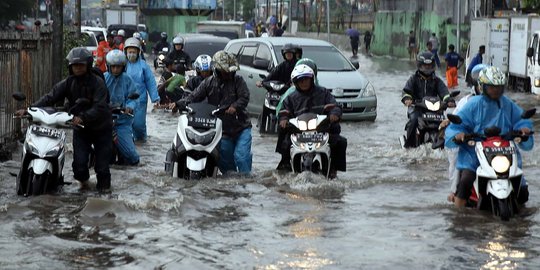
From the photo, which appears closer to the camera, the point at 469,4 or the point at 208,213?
the point at 208,213

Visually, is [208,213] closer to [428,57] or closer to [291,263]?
[291,263]

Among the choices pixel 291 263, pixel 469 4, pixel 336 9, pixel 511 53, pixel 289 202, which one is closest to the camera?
pixel 291 263

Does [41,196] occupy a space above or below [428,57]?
below

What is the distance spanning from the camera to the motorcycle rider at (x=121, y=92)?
14375mm

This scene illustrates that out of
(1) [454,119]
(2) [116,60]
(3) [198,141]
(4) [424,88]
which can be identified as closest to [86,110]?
(3) [198,141]

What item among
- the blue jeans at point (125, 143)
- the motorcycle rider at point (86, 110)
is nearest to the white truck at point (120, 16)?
the blue jeans at point (125, 143)

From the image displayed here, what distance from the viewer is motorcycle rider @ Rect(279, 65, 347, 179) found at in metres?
13.0

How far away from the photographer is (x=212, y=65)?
45.3 feet

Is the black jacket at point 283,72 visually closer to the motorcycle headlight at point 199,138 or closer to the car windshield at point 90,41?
the motorcycle headlight at point 199,138

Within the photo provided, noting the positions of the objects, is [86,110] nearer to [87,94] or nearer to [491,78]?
[87,94]

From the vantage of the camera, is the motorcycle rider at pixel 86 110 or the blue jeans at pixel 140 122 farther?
the blue jeans at pixel 140 122

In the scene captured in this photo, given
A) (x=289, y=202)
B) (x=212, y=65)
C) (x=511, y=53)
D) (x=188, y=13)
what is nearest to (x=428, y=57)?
(x=212, y=65)

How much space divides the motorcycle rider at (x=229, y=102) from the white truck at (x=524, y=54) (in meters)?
18.2

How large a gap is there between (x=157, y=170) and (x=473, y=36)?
27.1m
